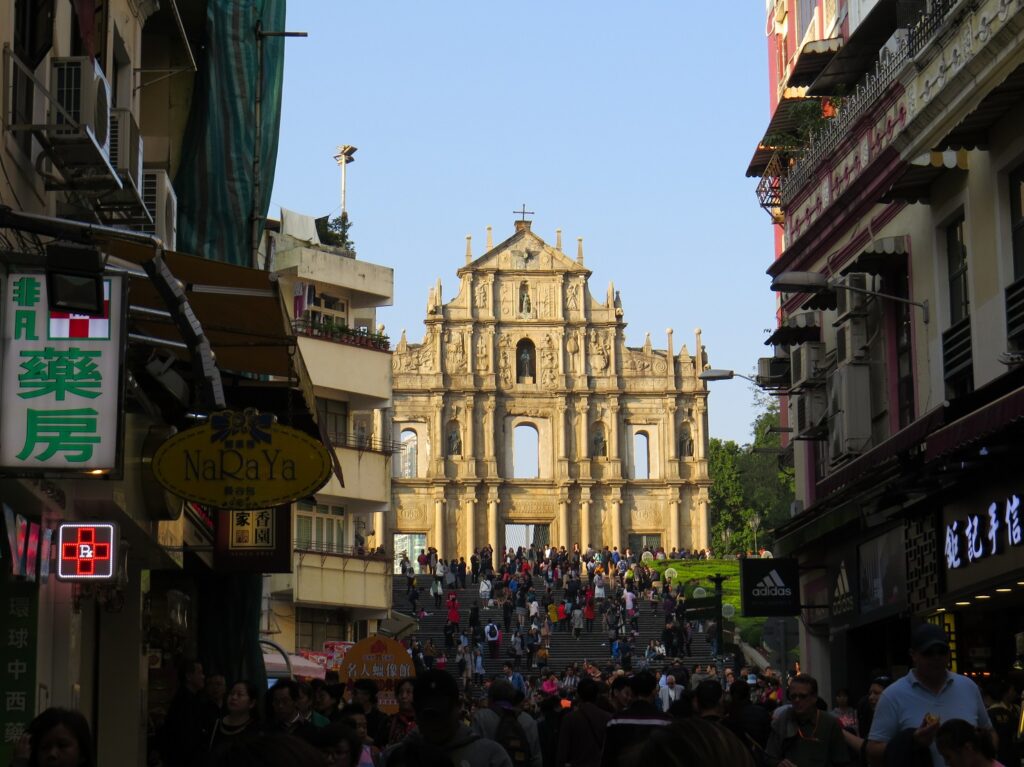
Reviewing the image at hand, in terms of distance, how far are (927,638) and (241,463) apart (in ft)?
19.3

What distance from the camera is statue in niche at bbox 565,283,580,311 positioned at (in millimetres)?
85000

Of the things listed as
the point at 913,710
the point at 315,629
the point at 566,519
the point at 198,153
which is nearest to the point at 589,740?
the point at 913,710

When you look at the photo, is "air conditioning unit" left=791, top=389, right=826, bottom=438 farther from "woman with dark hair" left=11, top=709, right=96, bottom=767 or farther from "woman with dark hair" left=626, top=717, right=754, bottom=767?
"woman with dark hair" left=626, top=717, right=754, bottom=767

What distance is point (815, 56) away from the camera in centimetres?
2695

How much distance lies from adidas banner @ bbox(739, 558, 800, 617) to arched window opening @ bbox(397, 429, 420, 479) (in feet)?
189

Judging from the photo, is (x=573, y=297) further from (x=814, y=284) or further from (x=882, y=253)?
(x=814, y=284)

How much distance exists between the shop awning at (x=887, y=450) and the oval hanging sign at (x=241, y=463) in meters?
6.46

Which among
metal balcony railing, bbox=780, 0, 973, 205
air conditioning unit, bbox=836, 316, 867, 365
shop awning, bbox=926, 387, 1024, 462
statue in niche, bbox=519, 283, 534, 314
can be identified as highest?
statue in niche, bbox=519, 283, 534, 314

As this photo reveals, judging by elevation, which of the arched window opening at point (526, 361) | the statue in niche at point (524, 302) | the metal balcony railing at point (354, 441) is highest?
the statue in niche at point (524, 302)

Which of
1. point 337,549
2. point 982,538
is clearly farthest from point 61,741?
point 337,549

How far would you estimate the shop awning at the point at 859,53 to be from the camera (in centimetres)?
2425

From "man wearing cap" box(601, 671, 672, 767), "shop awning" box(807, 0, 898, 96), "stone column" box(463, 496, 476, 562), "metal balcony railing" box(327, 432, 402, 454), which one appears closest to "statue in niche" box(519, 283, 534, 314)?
"stone column" box(463, 496, 476, 562)

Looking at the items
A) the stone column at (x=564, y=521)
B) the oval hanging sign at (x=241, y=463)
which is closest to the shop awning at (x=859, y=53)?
the oval hanging sign at (x=241, y=463)

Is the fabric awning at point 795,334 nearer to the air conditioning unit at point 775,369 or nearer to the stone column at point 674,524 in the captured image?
the air conditioning unit at point 775,369
